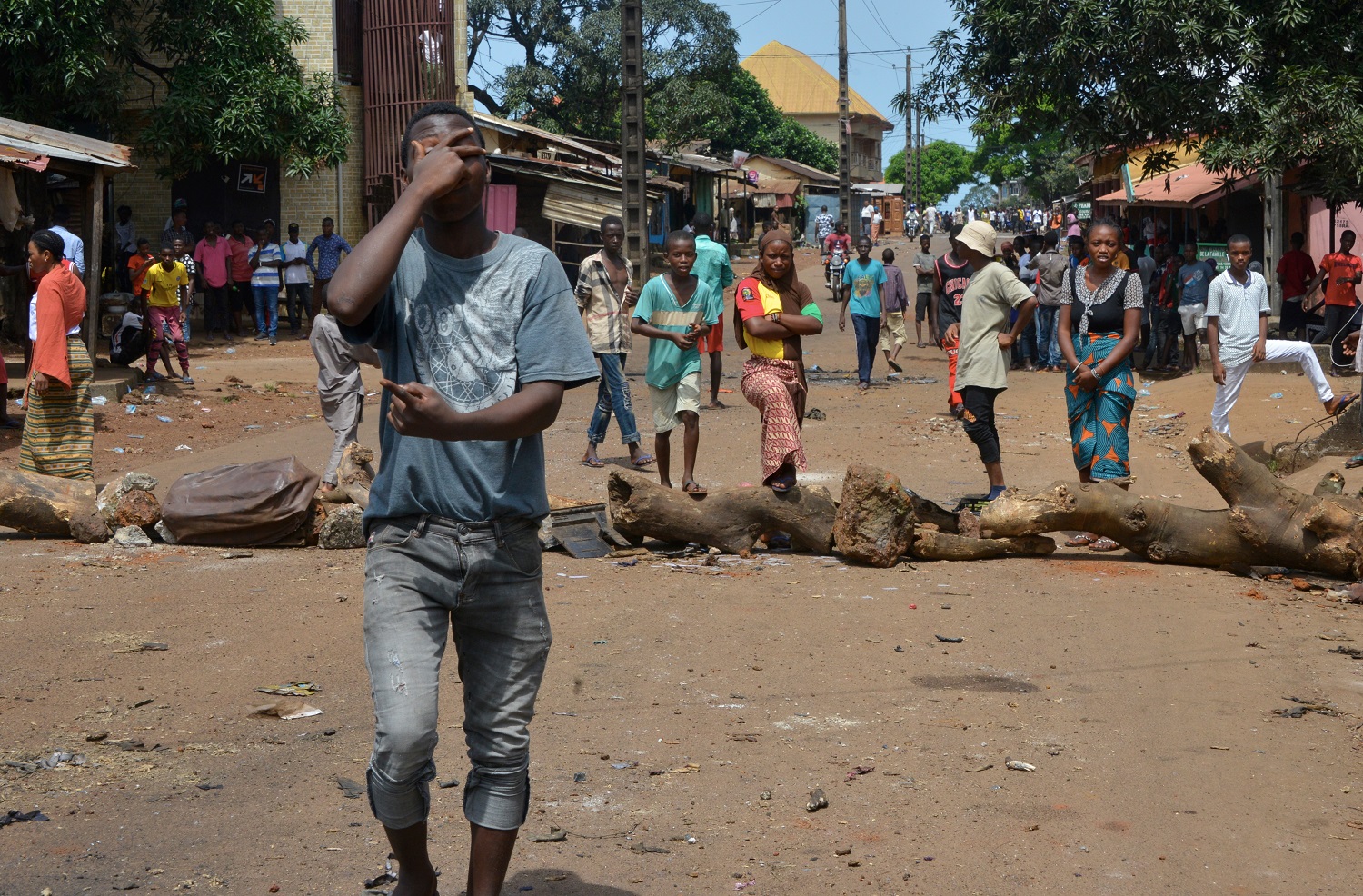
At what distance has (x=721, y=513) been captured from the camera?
282 inches

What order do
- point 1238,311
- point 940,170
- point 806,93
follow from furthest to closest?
point 940,170, point 806,93, point 1238,311

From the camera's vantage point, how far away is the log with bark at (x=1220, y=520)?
658 cm

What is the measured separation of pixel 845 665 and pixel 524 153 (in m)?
23.5

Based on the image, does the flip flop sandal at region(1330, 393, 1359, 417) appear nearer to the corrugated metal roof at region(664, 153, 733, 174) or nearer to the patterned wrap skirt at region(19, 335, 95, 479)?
the patterned wrap skirt at region(19, 335, 95, 479)

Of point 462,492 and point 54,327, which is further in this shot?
point 54,327

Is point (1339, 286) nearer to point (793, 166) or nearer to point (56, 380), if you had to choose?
point (56, 380)

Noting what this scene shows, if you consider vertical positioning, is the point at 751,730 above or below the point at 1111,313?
below

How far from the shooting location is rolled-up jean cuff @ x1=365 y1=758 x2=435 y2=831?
9.18 ft

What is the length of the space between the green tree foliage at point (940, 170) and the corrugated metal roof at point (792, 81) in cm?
1916

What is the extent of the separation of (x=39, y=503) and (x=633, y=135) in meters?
14.0

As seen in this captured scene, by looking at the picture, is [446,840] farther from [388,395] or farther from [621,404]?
[621,404]

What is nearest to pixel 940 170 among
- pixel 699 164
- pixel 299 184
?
pixel 699 164

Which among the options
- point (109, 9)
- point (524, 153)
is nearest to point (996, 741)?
point (109, 9)

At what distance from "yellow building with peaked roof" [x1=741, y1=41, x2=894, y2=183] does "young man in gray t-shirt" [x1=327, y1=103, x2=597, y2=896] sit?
9745 centimetres
